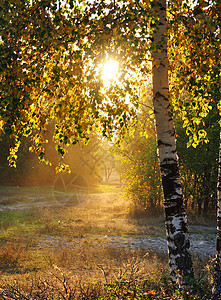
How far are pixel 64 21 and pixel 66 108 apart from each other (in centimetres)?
154

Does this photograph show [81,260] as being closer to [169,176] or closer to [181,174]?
[169,176]

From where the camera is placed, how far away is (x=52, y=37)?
4.92m

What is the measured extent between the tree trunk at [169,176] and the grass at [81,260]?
1.55ft

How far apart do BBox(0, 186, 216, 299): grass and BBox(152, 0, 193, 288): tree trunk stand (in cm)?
47

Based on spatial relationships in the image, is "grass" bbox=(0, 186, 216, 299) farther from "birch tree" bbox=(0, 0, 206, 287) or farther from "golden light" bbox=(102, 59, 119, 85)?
"golden light" bbox=(102, 59, 119, 85)

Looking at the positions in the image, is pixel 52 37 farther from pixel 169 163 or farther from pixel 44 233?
pixel 44 233

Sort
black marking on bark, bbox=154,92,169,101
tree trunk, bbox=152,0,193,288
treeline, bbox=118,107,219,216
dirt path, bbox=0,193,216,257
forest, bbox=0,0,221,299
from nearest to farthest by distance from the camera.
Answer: forest, bbox=0,0,221,299
tree trunk, bbox=152,0,193,288
black marking on bark, bbox=154,92,169,101
dirt path, bbox=0,193,216,257
treeline, bbox=118,107,219,216

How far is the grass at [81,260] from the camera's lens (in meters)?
5.17

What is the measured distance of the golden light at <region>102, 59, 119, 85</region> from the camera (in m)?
5.39

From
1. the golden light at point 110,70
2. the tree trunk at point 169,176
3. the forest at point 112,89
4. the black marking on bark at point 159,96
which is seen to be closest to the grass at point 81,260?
the forest at point 112,89

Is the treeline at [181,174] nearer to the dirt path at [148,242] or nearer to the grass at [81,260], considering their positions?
the grass at [81,260]

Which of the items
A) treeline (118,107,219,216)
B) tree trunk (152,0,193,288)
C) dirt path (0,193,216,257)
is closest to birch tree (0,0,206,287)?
tree trunk (152,0,193,288)

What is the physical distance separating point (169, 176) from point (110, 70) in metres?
2.32

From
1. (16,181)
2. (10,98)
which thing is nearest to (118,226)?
(10,98)
